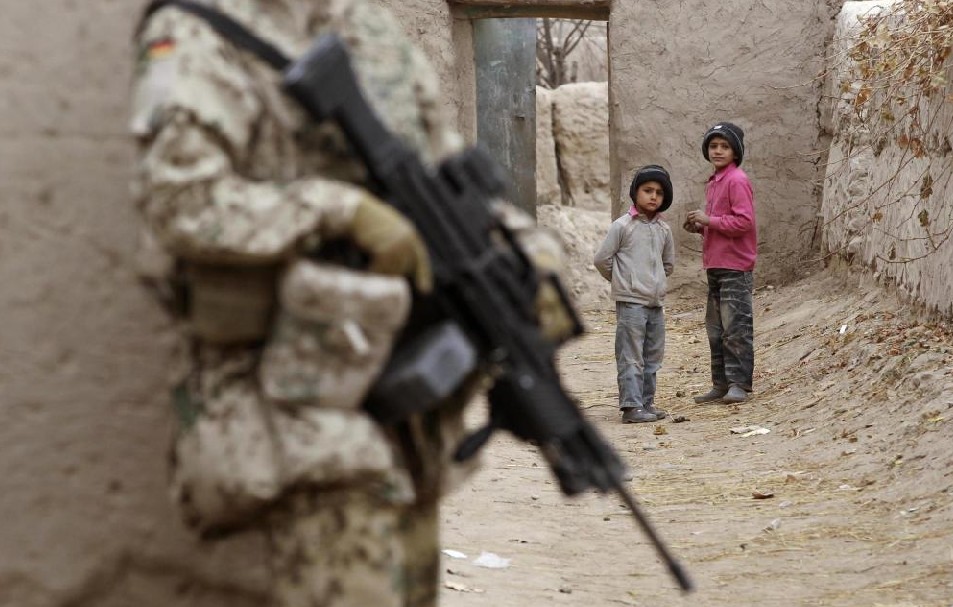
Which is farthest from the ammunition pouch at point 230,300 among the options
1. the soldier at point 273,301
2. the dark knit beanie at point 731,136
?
the dark knit beanie at point 731,136

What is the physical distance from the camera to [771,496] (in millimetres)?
5539

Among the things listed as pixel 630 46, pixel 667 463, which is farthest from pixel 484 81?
pixel 667 463

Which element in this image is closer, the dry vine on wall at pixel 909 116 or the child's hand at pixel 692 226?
the dry vine on wall at pixel 909 116

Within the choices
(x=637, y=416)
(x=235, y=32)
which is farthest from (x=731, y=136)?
(x=235, y=32)

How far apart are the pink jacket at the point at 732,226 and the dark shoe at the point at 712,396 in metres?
0.67

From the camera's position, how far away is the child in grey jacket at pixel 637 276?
711cm

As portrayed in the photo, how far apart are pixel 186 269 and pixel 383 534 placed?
0.53m

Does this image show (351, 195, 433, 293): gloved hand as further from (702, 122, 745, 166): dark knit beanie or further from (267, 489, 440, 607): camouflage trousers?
(702, 122, 745, 166): dark knit beanie

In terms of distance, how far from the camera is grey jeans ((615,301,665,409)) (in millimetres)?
7129

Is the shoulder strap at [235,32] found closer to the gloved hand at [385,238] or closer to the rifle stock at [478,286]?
the rifle stock at [478,286]

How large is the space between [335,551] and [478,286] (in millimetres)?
498

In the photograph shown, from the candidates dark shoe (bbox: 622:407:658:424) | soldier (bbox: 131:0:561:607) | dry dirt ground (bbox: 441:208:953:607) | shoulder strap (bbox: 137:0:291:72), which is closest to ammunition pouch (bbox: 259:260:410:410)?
soldier (bbox: 131:0:561:607)

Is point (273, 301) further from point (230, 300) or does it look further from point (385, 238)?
point (385, 238)

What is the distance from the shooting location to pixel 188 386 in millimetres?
2383
